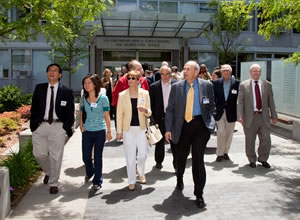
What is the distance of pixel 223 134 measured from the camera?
7648 mm

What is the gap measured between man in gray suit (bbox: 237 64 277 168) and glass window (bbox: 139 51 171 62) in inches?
772

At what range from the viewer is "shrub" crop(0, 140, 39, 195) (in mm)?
5715

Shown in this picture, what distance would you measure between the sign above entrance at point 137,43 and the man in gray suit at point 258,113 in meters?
18.9

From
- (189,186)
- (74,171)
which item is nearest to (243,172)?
(189,186)

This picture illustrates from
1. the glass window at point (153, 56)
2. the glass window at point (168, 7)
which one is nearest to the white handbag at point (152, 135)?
the glass window at point (153, 56)

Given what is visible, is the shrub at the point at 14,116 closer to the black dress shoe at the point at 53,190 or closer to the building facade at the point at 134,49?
the black dress shoe at the point at 53,190

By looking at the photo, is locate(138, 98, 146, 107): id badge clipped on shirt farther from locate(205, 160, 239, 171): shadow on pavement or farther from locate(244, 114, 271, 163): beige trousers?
locate(244, 114, 271, 163): beige trousers

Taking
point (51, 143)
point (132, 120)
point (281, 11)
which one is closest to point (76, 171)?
point (51, 143)

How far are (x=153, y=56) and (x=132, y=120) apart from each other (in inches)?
837

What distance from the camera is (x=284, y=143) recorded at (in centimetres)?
962

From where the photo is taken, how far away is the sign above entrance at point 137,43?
25.2 m

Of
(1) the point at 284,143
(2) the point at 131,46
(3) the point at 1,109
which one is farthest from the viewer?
(2) the point at 131,46

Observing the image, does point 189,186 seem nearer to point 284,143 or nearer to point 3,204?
point 3,204

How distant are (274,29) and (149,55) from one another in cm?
1863
